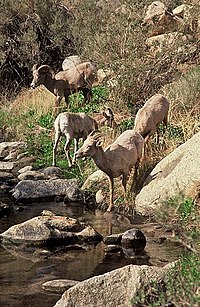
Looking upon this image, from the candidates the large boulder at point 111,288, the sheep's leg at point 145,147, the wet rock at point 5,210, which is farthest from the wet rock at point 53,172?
the large boulder at point 111,288

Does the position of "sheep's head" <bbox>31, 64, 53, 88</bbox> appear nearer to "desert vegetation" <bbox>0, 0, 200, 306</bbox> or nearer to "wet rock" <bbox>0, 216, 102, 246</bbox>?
"desert vegetation" <bbox>0, 0, 200, 306</bbox>

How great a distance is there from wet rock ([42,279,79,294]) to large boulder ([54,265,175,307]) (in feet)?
2.82

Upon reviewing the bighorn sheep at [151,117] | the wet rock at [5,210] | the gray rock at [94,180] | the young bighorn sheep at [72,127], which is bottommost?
the wet rock at [5,210]

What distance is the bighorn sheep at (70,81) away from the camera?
59.7 ft

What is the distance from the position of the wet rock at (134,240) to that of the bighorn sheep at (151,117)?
3686 millimetres

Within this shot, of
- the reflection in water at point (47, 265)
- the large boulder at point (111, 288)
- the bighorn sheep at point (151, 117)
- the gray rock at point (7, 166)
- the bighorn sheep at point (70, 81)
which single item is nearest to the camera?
the large boulder at point (111, 288)

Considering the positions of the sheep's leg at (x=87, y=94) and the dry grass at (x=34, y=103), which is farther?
the dry grass at (x=34, y=103)

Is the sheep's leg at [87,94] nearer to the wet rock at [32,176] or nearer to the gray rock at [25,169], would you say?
the gray rock at [25,169]

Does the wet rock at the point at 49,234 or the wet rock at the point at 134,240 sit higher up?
the wet rock at the point at 134,240

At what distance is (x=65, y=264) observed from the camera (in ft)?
27.5

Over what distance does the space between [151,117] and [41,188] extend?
264 centimetres

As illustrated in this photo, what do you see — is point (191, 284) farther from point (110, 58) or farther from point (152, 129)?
point (110, 58)

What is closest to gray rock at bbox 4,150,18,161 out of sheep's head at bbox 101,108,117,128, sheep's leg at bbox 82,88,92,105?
sheep's leg at bbox 82,88,92,105

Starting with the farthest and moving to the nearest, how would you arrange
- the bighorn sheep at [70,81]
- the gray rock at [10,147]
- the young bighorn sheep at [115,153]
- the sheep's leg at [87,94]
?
the sheep's leg at [87,94] < the bighorn sheep at [70,81] < the gray rock at [10,147] < the young bighorn sheep at [115,153]
